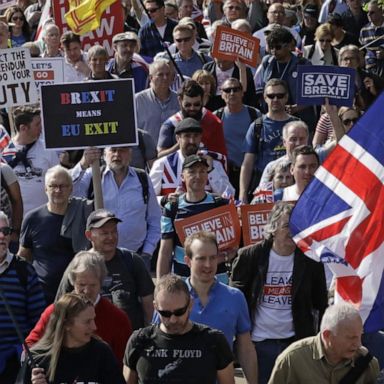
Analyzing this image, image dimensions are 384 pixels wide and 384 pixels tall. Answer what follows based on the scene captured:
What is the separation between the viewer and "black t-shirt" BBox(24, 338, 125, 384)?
890 cm

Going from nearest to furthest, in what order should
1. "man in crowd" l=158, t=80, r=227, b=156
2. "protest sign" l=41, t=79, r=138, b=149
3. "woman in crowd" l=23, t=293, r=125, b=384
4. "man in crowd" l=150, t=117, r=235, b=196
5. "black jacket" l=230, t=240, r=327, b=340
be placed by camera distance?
"woman in crowd" l=23, t=293, r=125, b=384 → "black jacket" l=230, t=240, r=327, b=340 → "protest sign" l=41, t=79, r=138, b=149 → "man in crowd" l=150, t=117, r=235, b=196 → "man in crowd" l=158, t=80, r=227, b=156

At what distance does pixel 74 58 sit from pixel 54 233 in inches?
230

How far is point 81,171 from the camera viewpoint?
13.3m

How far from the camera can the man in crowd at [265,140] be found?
1400 cm

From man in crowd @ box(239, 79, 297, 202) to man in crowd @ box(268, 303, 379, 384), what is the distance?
202 inches

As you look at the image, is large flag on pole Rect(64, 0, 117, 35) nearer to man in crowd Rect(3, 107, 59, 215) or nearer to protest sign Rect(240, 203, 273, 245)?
man in crowd Rect(3, 107, 59, 215)

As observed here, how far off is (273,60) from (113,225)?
6014mm

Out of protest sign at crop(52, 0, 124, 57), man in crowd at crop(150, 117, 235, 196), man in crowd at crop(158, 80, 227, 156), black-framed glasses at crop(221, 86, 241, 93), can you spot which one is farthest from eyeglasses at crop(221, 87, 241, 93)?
protest sign at crop(52, 0, 124, 57)

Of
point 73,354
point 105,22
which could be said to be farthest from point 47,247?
point 105,22

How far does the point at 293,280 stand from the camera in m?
10.5

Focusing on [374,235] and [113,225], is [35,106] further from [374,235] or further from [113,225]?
[374,235]

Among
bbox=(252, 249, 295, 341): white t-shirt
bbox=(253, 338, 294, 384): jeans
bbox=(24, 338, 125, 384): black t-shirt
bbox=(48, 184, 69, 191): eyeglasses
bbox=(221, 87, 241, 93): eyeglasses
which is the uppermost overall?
bbox=(221, 87, 241, 93): eyeglasses

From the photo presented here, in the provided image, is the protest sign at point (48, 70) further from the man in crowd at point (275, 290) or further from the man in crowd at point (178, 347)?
the man in crowd at point (178, 347)

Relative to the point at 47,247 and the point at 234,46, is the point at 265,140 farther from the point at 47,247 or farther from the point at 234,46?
the point at 47,247
